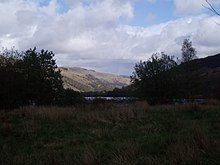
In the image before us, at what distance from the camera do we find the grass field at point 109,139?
31.5 ft

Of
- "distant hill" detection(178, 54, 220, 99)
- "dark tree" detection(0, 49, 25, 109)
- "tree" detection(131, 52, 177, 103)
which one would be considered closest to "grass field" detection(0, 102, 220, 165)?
"dark tree" detection(0, 49, 25, 109)

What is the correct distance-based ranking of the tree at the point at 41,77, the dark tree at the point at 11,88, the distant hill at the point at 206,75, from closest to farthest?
1. the dark tree at the point at 11,88
2. the tree at the point at 41,77
3. the distant hill at the point at 206,75

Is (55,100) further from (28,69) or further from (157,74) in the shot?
(157,74)

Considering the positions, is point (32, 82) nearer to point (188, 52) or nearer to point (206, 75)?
point (188, 52)

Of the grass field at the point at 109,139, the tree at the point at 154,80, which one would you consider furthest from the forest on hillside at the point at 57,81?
the grass field at the point at 109,139

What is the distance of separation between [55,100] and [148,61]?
555 inches

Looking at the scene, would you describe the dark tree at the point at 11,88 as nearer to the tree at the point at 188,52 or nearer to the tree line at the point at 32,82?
the tree line at the point at 32,82

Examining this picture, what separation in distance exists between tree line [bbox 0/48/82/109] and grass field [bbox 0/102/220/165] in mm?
13475

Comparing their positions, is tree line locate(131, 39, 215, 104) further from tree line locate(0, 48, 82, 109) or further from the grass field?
the grass field

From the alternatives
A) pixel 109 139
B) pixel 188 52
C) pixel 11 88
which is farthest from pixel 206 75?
pixel 109 139

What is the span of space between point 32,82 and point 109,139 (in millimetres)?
28842

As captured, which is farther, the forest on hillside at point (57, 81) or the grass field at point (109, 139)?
the forest on hillside at point (57, 81)

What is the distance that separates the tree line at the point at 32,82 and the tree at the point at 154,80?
967 centimetres

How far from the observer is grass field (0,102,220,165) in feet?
31.5
